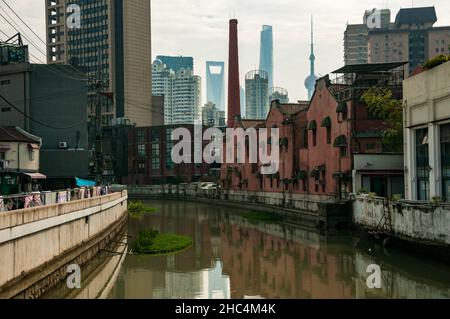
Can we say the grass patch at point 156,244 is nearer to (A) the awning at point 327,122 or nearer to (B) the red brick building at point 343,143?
(B) the red brick building at point 343,143

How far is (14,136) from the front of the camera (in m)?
48.7

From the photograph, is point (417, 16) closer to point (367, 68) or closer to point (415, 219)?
point (367, 68)

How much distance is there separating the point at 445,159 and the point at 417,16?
16106 centimetres

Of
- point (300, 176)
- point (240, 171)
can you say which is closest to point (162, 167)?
point (240, 171)

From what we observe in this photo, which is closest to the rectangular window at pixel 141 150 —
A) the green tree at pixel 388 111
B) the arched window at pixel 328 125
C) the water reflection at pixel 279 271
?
the arched window at pixel 328 125

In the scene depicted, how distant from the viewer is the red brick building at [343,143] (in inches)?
1715

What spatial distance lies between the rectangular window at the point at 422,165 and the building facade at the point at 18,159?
28.3 meters

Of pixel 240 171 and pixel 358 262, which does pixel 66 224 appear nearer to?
pixel 358 262

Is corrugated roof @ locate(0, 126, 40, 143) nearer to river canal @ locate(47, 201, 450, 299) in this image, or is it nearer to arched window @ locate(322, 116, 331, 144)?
river canal @ locate(47, 201, 450, 299)

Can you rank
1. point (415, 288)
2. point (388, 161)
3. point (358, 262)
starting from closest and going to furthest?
point (415, 288) → point (358, 262) → point (388, 161)

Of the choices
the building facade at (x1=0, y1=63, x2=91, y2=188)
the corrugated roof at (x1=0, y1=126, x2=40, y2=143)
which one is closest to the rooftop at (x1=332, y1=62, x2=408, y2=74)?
the corrugated roof at (x1=0, y1=126, x2=40, y2=143)

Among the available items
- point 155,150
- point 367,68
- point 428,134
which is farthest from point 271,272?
point 155,150
